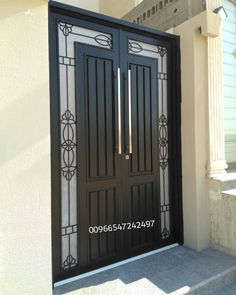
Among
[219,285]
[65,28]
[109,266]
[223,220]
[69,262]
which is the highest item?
[65,28]

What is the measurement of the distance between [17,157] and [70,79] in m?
0.88

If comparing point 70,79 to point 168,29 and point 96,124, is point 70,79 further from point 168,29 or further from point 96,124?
point 168,29

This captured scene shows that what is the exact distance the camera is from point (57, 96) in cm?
212

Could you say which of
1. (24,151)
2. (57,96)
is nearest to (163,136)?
(57,96)

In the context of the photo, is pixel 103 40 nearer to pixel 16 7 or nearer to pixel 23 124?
pixel 16 7

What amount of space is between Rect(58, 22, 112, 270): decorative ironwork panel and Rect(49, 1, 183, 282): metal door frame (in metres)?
0.05

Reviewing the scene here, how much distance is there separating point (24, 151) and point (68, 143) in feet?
1.85

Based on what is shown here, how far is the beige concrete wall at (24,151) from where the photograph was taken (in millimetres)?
1605

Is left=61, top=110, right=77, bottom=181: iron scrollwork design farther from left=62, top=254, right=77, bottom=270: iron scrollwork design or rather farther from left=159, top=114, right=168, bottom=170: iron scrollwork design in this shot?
left=159, top=114, right=168, bottom=170: iron scrollwork design

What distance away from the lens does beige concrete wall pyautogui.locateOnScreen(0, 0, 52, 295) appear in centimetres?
161

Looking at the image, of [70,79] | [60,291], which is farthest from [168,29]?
[60,291]

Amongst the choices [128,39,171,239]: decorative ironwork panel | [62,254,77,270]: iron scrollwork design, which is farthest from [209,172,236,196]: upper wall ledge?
[62,254,77,270]: iron scrollwork design

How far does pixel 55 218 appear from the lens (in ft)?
6.90

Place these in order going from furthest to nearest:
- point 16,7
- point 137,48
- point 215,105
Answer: point 215,105 → point 137,48 → point 16,7
